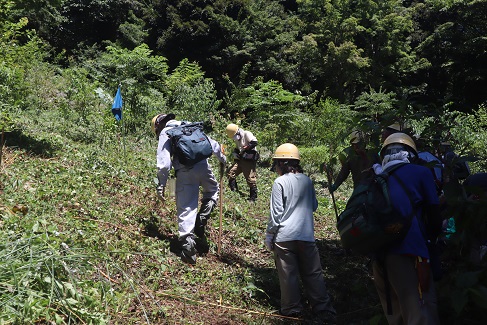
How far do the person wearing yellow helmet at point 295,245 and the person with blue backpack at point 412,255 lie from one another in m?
1.47

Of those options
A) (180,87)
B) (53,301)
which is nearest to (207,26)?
(180,87)

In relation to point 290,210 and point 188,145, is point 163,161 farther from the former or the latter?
point 290,210

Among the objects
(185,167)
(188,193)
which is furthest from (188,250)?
(185,167)

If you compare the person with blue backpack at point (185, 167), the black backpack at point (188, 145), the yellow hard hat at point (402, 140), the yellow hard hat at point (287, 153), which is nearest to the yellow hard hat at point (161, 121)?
the person with blue backpack at point (185, 167)

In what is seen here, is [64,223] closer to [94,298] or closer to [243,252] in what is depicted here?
[94,298]

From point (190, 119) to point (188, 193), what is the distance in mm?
8069

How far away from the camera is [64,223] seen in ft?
19.6

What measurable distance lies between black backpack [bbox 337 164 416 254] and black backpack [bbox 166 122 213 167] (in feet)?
9.03

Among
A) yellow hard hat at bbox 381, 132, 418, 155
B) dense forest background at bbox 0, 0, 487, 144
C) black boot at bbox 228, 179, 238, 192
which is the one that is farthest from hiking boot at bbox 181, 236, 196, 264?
dense forest background at bbox 0, 0, 487, 144

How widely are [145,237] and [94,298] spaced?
223 cm

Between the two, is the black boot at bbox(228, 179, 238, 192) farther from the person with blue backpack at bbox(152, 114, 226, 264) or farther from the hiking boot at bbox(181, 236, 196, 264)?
the hiking boot at bbox(181, 236, 196, 264)

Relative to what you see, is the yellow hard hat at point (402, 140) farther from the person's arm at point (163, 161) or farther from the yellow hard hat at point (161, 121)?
the yellow hard hat at point (161, 121)

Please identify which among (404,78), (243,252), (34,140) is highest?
(404,78)

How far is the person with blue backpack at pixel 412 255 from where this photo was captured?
12.0 ft
